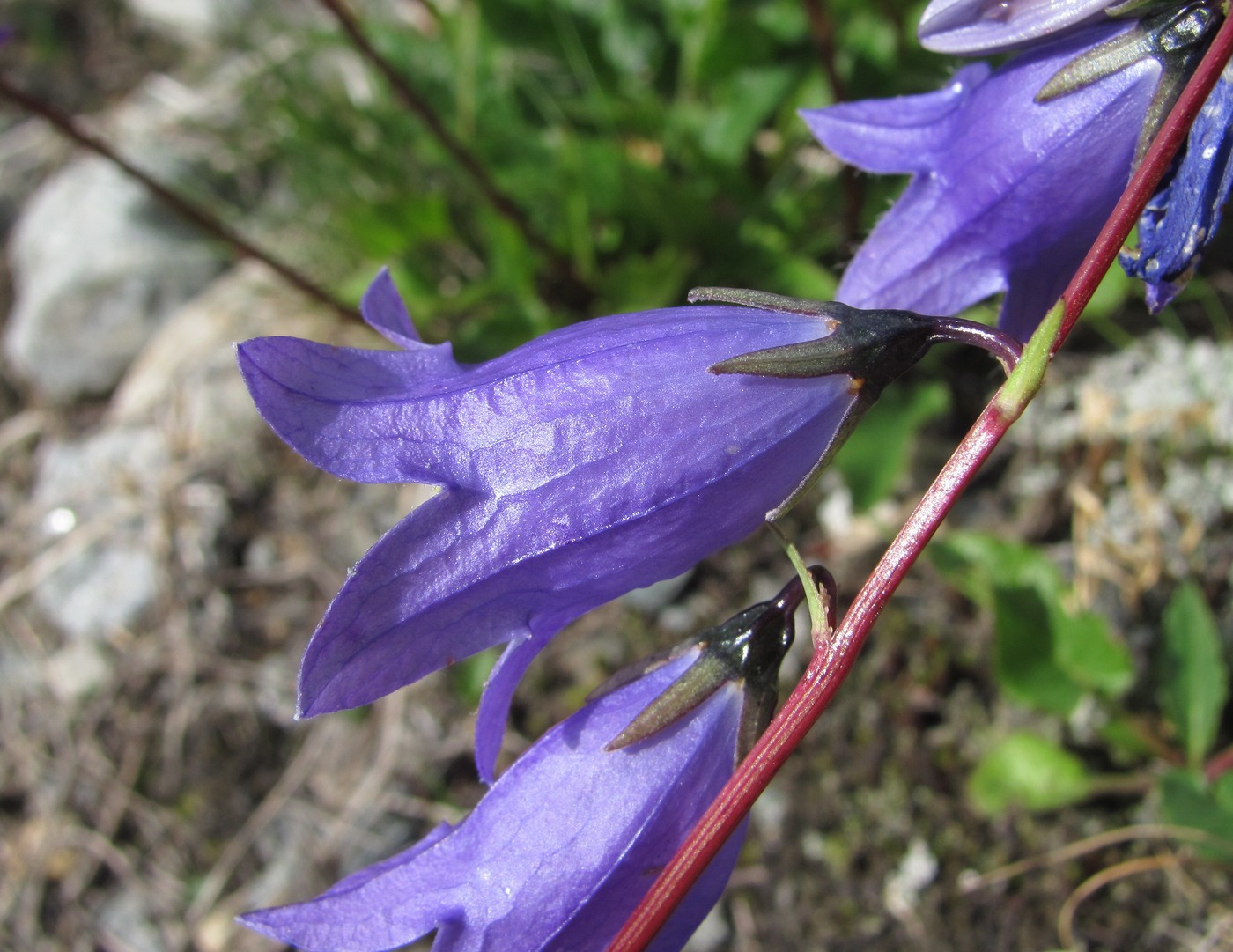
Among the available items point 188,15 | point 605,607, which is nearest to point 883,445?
point 605,607

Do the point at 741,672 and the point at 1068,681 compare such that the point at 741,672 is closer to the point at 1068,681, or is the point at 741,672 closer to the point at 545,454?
Result: the point at 545,454

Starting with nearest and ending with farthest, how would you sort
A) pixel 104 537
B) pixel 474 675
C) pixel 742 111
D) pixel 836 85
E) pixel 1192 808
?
pixel 1192 808
pixel 836 85
pixel 474 675
pixel 742 111
pixel 104 537

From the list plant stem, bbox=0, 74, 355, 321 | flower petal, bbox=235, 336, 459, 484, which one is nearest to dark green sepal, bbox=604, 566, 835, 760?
flower petal, bbox=235, 336, 459, 484

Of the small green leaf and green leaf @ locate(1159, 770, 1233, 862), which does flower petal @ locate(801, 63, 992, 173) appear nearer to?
green leaf @ locate(1159, 770, 1233, 862)

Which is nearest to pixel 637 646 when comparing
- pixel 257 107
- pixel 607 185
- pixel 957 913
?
pixel 957 913

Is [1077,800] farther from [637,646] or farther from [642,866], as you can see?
[642,866]
